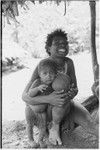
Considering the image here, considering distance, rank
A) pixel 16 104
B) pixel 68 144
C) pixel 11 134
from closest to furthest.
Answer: pixel 68 144, pixel 11 134, pixel 16 104

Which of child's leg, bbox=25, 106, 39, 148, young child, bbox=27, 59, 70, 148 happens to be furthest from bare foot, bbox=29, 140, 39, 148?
young child, bbox=27, 59, 70, 148

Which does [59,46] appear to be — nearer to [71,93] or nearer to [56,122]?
[71,93]

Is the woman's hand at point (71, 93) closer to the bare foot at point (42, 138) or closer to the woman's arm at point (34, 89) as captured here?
the woman's arm at point (34, 89)

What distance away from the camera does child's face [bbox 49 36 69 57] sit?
122 inches

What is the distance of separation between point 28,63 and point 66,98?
27.0 feet

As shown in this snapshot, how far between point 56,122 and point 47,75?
468 millimetres

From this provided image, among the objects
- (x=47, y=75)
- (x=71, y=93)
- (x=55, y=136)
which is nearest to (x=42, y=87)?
(x=47, y=75)

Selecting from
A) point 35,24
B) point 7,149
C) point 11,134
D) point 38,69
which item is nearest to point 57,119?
point 38,69

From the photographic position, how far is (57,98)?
119 inches

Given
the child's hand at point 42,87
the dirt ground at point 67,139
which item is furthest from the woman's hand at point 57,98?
the dirt ground at point 67,139

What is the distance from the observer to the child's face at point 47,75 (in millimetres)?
2990

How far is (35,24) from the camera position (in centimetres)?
1086

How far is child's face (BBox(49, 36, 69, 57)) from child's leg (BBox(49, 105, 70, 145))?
0.48 metres

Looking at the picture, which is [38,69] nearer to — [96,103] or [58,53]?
[58,53]
